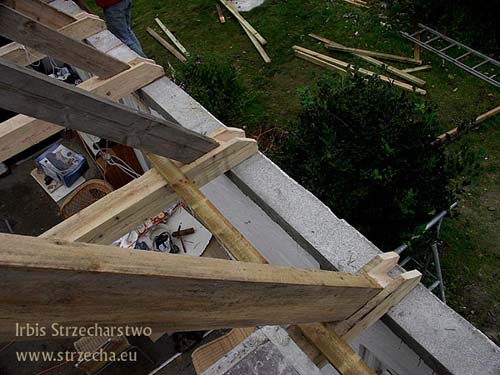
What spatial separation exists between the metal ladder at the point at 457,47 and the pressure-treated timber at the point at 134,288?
6023 mm

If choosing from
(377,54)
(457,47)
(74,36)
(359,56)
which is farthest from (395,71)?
(74,36)

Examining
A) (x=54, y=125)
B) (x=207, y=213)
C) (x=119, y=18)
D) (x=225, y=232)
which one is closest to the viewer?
(x=225, y=232)

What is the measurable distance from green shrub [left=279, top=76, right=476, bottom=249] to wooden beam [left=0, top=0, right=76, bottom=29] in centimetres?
278

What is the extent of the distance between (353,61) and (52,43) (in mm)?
4917

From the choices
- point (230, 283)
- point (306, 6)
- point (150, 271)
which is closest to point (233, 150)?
point (230, 283)

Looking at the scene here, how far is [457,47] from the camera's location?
7.13 metres

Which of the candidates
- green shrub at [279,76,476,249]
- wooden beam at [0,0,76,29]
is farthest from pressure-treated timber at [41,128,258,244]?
wooden beam at [0,0,76,29]

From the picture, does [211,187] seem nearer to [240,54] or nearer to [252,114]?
[252,114]

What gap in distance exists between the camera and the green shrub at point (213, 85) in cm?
530

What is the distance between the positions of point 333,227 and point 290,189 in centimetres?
39

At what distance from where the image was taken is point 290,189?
9.58 feet

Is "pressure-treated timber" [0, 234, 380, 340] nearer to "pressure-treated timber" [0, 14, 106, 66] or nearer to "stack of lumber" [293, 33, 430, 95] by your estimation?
"pressure-treated timber" [0, 14, 106, 66]

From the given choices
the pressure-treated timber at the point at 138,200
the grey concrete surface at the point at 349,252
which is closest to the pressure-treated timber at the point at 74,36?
the grey concrete surface at the point at 349,252

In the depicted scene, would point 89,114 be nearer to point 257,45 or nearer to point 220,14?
point 257,45
